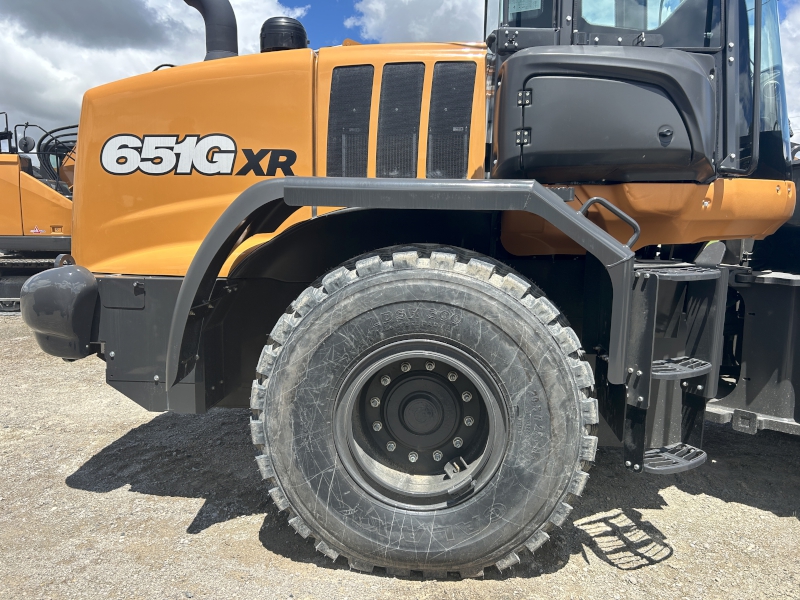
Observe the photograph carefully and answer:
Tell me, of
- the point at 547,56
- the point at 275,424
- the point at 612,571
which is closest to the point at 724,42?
the point at 547,56

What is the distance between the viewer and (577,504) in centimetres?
320

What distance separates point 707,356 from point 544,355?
2.81 ft

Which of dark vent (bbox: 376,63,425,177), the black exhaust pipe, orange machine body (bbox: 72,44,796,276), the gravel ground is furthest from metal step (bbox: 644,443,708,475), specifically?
the black exhaust pipe

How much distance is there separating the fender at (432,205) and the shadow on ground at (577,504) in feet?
3.25

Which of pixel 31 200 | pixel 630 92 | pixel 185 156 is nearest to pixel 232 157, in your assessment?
pixel 185 156

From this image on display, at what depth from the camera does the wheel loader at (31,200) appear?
9.07m

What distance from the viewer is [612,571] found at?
256 cm

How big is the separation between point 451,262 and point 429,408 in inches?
26.1

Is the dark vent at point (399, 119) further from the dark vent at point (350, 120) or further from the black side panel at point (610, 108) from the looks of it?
the black side panel at point (610, 108)

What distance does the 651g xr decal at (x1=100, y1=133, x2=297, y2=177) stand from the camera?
3.06 metres

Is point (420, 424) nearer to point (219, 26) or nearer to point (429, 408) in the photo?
point (429, 408)

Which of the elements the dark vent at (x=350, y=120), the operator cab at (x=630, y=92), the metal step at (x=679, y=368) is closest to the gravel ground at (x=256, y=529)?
the metal step at (x=679, y=368)

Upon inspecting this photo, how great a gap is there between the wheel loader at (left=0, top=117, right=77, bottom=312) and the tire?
8435 mm

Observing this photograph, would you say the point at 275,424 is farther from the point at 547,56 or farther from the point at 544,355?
the point at 547,56
